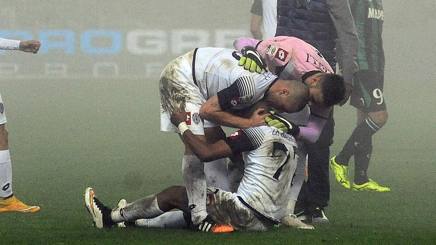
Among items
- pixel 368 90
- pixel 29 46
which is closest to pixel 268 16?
pixel 368 90

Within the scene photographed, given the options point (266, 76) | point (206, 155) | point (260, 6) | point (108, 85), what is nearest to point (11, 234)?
point (206, 155)

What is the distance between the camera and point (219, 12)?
4222 centimetres

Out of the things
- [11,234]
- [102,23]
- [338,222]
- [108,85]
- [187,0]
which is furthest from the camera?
[187,0]

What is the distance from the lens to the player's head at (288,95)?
830cm

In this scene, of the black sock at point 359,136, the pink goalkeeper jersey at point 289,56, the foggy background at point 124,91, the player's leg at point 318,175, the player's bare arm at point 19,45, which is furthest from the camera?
the foggy background at point 124,91

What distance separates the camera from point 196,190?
322 inches

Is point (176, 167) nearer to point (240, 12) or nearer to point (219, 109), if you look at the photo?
point (219, 109)

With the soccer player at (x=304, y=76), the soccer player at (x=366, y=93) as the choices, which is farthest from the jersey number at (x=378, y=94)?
the soccer player at (x=304, y=76)

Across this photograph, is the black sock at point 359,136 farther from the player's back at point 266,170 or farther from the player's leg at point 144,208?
the player's leg at point 144,208

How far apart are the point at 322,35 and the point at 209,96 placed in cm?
169

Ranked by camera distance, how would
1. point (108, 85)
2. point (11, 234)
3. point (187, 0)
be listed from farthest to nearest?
point (187, 0), point (108, 85), point (11, 234)

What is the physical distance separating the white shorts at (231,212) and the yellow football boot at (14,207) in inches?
78.8

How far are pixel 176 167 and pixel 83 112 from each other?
1138 cm

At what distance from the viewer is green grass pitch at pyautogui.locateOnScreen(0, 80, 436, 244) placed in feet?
26.3
